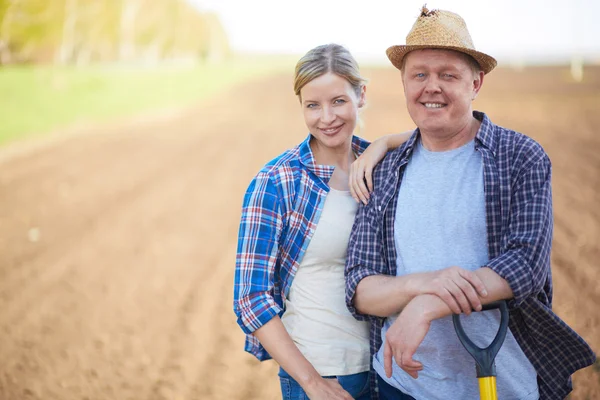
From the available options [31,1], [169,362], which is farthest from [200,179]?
[31,1]

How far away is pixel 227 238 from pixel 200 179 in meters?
3.69

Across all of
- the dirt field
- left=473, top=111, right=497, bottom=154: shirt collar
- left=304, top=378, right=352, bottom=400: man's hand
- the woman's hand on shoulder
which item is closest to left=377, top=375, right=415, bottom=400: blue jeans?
left=304, top=378, right=352, bottom=400: man's hand

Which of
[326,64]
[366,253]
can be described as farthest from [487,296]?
[326,64]

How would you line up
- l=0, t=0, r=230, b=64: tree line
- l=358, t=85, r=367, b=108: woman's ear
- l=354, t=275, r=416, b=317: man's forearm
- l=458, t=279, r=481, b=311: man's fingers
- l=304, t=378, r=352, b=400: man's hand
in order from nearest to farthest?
l=458, t=279, r=481, b=311: man's fingers < l=354, t=275, r=416, b=317: man's forearm < l=304, t=378, r=352, b=400: man's hand < l=358, t=85, r=367, b=108: woman's ear < l=0, t=0, r=230, b=64: tree line

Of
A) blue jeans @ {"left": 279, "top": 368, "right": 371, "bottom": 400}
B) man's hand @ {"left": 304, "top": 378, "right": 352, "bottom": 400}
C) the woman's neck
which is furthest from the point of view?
the woman's neck

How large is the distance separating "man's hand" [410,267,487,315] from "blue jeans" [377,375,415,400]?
50 centimetres

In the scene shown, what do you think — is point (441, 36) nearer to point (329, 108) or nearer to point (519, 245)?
point (329, 108)

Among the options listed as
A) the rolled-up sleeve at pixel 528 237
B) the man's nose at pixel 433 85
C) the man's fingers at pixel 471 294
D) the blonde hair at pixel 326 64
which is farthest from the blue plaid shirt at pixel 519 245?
the blonde hair at pixel 326 64

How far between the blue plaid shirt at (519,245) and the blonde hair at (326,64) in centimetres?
49

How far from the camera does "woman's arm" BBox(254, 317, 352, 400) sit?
7.18ft

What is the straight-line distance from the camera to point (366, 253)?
2.28 meters

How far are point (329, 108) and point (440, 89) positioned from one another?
0.53m

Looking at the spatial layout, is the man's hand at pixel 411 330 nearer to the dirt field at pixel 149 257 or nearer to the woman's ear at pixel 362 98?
the woman's ear at pixel 362 98

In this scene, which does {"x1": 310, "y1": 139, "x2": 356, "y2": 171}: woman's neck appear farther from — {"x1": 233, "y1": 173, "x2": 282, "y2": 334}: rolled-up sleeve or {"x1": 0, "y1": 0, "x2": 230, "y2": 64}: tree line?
{"x1": 0, "y1": 0, "x2": 230, "y2": 64}: tree line
